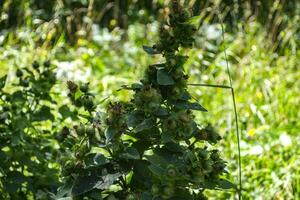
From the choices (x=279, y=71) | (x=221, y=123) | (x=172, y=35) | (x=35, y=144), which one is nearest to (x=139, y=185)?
(x=172, y=35)

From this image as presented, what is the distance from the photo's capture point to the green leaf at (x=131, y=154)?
128 centimetres

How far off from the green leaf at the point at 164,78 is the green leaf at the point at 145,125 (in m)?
0.09

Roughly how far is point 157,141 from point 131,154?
98 mm

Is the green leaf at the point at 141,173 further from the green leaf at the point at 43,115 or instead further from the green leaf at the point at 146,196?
the green leaf at the point at 43,115

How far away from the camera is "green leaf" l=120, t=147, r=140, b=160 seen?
4.20ft

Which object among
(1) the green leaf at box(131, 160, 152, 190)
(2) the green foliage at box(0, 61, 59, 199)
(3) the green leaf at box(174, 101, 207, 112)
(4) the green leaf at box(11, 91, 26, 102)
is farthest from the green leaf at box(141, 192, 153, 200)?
(4) the green leaf at box(11, 91, 26, 102)

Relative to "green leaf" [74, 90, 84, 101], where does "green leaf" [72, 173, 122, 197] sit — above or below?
below

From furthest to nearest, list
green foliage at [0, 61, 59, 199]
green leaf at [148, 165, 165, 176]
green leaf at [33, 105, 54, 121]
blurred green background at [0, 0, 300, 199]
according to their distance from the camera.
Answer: blurred green background at [0, 0, 300, 199]
green leaf at [33, 105, 54, 121]
green foliage at [0, 61, 59, 199]
green leaf at [148, 165, 165, 176]

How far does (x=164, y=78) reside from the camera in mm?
1266

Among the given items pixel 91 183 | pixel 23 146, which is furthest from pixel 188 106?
pixel 23 146

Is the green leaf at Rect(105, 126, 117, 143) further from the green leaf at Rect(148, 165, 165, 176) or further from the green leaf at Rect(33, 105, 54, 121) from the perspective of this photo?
the green leaf at Rect(33, 105, 54, 121)

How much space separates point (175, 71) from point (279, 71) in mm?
2900

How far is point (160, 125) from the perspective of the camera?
1.30m

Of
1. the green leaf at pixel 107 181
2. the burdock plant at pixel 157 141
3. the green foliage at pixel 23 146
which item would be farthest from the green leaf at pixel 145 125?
the green foliage at pixel 23 146
